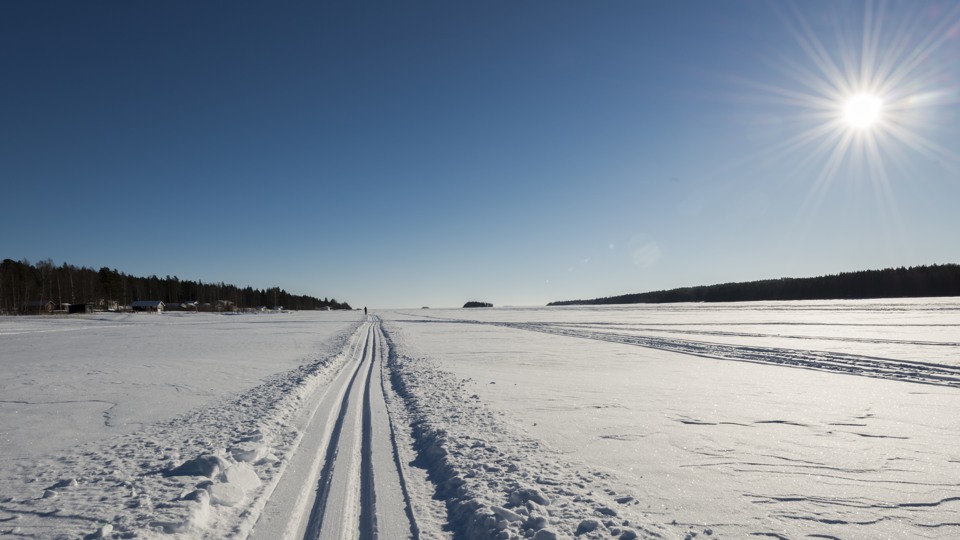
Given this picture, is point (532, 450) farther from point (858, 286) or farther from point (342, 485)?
point (858, 286)

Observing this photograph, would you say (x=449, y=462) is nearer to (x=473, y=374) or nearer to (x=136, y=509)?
(x=136, y=509)

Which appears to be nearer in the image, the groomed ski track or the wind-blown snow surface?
the groomed ski track

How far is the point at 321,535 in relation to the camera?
12.2ft

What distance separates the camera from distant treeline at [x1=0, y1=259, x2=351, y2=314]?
88.5m

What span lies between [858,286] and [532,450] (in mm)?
119503

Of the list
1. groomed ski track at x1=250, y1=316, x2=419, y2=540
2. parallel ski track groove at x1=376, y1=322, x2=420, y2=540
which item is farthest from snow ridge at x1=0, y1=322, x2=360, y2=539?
parallel ski track groove at x1=376, y1=322, x2=420, y2=540

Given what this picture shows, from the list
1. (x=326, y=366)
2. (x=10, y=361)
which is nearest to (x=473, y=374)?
(x=326, y=366)

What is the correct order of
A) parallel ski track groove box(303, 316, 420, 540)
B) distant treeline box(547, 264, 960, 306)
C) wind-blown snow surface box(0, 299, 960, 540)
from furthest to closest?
distant treeline box(547, 264, 960, 306), wind-blown snow surface box(0, 299, 960, 540), parallel ski track groove box(303, 316, 420, 540)

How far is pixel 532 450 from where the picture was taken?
5934 mm

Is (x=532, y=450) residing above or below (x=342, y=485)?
below

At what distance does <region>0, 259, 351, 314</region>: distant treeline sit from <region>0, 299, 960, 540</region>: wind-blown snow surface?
323 feet

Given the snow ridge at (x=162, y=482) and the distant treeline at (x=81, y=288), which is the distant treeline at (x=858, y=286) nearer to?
the snow ridge at (x=162, y=482)

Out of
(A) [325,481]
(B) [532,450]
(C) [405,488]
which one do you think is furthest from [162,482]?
(B) [532,450]

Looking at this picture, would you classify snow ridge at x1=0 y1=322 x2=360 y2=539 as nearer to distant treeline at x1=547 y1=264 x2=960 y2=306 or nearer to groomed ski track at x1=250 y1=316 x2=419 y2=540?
groomed ski track at x1=250 y1=316 x2=419 y2=540
